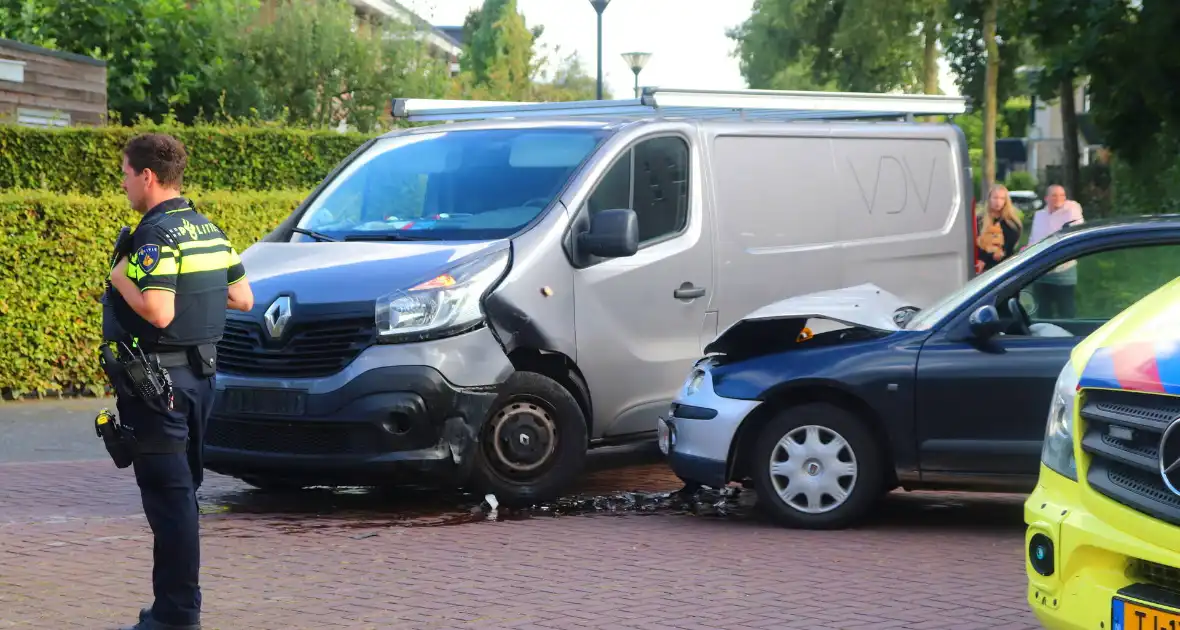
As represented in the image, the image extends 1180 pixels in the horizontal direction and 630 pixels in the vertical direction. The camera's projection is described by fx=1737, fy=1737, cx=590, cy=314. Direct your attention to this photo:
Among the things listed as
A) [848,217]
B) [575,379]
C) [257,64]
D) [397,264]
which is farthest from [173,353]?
[257,64]

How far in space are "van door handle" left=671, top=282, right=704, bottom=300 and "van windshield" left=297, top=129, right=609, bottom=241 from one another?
0.90 metres

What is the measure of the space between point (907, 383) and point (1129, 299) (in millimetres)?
1111

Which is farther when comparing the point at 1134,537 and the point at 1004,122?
the point at 1004,122

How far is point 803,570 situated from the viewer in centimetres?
730

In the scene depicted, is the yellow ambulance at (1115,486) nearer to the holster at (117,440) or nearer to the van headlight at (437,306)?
the holster at (117,440)

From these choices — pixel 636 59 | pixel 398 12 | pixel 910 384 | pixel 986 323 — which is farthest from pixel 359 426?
pixel 398 12

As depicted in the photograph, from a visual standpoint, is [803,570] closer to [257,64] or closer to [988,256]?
[988,256]

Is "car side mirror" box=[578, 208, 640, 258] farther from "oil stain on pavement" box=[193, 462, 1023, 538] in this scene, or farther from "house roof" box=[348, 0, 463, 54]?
"house roof" box=[348, 0, 463, 54]

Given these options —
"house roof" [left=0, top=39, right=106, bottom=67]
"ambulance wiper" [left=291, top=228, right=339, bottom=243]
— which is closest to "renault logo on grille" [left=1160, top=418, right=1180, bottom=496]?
"ambulance wiper" [left=291, top=228, right=339, bottom=243]

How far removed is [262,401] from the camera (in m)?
8.54

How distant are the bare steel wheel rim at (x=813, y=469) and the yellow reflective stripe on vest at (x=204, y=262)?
318cm

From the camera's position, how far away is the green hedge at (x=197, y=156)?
61.6 feet

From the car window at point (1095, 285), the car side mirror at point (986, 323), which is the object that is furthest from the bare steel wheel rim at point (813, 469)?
the car window at point (1095, 285)

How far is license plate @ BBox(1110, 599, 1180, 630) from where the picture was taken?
4.30 m
